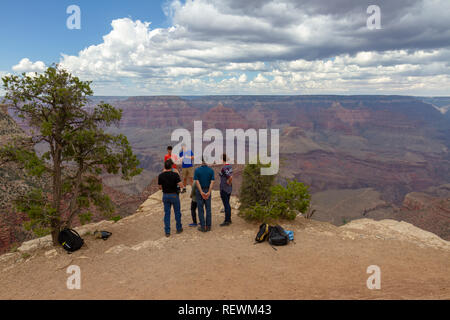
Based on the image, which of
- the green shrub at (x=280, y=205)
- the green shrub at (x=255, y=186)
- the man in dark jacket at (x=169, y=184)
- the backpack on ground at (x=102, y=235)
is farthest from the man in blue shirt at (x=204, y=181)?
the backpack on ground at (x=102, y=235)

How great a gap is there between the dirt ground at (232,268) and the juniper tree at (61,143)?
3.95ft

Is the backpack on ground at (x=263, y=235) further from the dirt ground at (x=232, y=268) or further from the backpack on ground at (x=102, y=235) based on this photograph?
the backpack on ground at (x=102, y=235)

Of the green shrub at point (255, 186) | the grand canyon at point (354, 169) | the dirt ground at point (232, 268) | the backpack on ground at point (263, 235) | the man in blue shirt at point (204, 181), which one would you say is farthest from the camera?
the grand canyon at point (354, 169)

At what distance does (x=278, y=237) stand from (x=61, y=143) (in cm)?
657

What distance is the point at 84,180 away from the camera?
27.8 feet

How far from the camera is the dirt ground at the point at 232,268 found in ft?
15.1

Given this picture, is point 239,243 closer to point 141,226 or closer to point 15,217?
point 141,226

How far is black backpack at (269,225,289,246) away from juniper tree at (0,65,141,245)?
4.47m

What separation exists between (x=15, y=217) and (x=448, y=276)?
23.7 metres

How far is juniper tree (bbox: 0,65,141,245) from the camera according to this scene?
687 centimetres

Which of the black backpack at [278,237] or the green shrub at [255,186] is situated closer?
the black backpack at [278,237]

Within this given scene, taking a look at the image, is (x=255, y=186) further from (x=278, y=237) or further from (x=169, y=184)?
(x=169, y=184)

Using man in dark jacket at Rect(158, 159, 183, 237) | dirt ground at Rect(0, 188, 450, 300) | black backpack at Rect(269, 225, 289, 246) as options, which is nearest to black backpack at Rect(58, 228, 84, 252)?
dirt ground at Rect(0, 188, 450, 300)

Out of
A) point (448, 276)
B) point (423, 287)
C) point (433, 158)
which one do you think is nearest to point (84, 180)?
point (423, 287)
